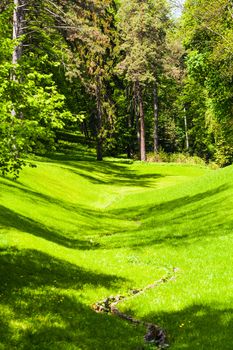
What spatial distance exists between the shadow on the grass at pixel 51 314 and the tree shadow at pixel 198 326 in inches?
42.7

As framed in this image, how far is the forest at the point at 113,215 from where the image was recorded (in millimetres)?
Result: 15664

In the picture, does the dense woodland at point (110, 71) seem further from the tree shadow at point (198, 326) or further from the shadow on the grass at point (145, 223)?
the tree shadow at point (198, 326)

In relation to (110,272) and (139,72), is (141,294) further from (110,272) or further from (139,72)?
(139,72)

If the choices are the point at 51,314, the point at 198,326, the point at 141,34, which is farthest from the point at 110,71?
the point at 198,326

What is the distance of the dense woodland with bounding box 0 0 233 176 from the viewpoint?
63.7 feet

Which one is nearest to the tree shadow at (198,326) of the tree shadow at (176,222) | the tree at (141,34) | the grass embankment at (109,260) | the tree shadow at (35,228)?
the grass embankment at (109,260)

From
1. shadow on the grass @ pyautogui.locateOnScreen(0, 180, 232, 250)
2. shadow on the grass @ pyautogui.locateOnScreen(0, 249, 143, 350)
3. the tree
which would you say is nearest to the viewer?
shadow on the grass @ pyautogui.locateOnScreen(0, 249, 143, 350)

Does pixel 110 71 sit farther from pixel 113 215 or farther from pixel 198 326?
pixel 198 326

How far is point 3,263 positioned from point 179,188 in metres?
31.6

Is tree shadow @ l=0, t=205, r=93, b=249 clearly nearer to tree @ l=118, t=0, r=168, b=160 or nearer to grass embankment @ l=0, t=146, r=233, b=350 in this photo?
grass embankment @ l=0, t=146, r=233, b=350

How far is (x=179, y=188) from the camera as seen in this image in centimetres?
5012

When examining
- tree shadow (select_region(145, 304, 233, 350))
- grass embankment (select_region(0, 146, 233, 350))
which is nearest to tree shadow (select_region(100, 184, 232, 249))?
grass embankment (select_region(0, 146, 233, 350))

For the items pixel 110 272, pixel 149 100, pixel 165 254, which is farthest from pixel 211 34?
pixel 149 100

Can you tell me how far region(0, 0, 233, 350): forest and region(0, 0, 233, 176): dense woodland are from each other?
15cm
